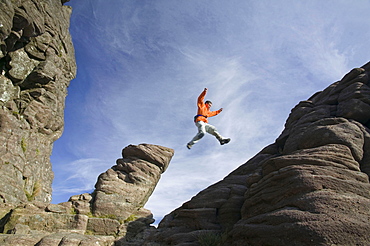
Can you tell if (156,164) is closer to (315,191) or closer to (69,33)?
(315,191)

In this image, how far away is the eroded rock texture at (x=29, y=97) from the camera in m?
28.9

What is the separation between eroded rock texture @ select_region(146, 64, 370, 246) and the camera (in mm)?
10266

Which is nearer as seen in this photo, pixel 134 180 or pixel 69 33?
pixel 134 180

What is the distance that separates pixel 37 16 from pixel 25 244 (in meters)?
29.2

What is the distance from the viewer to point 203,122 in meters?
19.9

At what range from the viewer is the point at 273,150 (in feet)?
71.4

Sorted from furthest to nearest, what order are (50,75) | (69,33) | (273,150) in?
(69,33), (50,75), (273,150)

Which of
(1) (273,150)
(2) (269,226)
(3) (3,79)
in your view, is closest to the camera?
(2) (269,226)

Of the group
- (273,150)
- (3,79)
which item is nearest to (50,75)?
(3,79)

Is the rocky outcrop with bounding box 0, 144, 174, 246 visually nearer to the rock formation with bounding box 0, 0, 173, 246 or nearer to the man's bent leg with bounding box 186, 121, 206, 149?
the rock formation with bounding box 0, 0, 173, 246

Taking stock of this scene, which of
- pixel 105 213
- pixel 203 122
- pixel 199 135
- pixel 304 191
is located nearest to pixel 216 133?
pixel 203 122

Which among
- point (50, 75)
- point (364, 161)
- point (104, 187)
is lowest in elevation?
point (364, 161)

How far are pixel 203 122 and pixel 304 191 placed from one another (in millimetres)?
9250

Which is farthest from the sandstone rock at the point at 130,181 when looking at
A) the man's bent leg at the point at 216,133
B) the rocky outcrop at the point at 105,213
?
the man's bent leg at the point at 216,133
